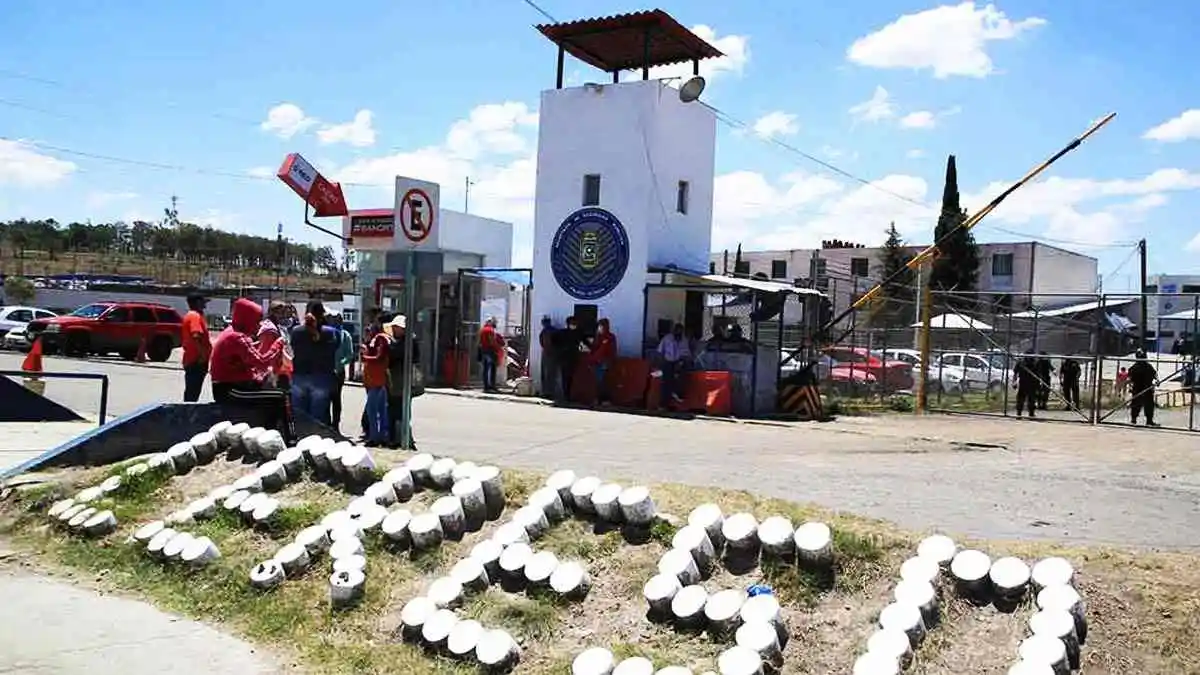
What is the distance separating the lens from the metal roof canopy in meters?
21.6

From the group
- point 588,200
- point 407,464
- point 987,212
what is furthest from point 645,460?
point 987,212

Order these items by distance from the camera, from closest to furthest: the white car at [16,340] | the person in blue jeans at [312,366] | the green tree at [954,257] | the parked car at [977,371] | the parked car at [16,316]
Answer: the person in blue jeans at [312,366] < the parked car at [977,371] < the white car at [16,340] < the parked car at [16,316] < the green tree at [954,257]

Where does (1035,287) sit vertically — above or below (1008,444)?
above

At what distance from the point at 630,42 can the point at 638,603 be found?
18.2m

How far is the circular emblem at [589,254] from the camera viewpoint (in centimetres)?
2216

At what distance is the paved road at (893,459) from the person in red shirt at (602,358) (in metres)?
1.39

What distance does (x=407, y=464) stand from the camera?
8.48m

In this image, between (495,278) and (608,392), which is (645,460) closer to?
(608,392)

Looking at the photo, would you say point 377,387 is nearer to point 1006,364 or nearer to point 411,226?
point 411,226

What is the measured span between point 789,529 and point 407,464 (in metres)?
3.42

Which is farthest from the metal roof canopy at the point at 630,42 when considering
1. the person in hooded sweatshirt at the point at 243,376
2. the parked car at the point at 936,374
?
the person in hooded sweatshirt at the point at 243,376

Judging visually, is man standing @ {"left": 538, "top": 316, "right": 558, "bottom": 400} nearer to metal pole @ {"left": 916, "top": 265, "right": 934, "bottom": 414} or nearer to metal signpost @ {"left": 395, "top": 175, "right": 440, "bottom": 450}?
metal pole @ {"left": 916, "top": 265, "right": 934, "bottom": 414}

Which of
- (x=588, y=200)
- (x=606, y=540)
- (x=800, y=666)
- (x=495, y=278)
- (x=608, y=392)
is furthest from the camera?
(x=495, y=278)

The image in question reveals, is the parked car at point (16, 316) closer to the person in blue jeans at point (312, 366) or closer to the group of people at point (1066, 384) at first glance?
the person in blue jeans at point (312, 366)
